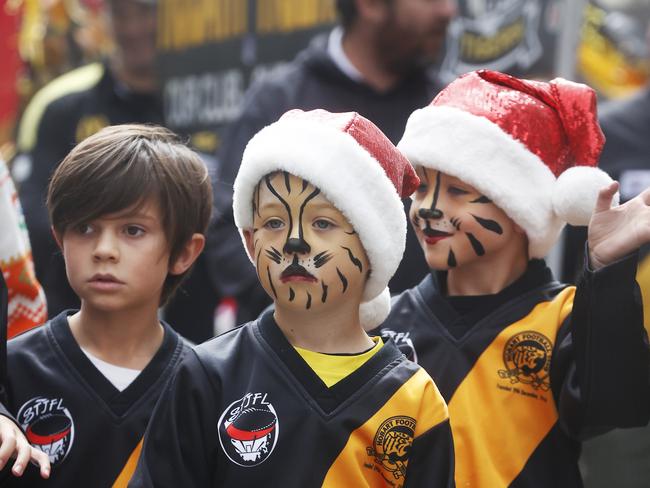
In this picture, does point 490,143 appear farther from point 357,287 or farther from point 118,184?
point 118,184

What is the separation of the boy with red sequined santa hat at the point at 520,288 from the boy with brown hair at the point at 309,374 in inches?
15.2

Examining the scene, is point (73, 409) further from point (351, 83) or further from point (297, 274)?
point (351, 83)

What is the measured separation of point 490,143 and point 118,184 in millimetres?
984

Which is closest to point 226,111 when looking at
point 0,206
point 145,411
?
point 0,206

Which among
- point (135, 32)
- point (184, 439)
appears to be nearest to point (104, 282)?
point (184, 439)

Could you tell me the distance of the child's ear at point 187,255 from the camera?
10.8 feet

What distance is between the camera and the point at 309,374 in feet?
9.15

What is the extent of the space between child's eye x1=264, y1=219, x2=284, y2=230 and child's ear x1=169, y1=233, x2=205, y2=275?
21.3 inches

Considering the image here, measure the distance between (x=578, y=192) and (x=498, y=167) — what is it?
8.8 inches

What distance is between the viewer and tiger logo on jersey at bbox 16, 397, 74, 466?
3006 mm

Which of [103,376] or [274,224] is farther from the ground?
[274,224]

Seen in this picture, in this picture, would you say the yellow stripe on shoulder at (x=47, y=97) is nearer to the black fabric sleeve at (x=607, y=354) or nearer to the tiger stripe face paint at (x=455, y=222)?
the tiger stripe face paint at (x=455, y=222)

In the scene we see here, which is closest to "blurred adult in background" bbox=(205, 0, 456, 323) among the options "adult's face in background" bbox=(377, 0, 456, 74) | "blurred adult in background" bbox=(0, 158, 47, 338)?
→ "adult's face in background" bbox=(377, 0, 456, 74)

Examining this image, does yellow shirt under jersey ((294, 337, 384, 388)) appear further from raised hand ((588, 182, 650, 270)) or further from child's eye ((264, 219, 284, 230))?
raised hand ((588, 182, 650, 270))
